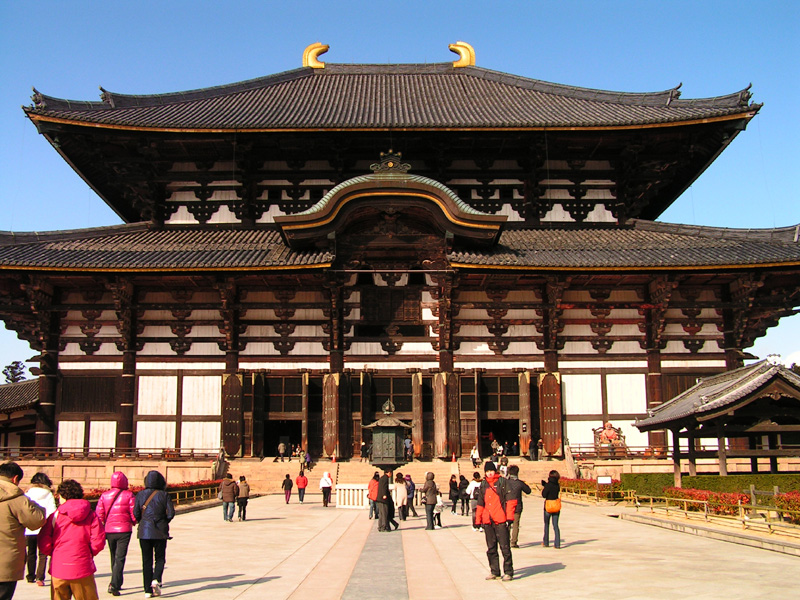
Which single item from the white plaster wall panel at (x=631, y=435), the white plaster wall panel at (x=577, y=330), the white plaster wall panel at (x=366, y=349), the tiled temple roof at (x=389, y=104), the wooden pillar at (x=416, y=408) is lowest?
the white plaster wall panel at (x=631, y=435)

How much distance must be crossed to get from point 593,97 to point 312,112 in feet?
44.7

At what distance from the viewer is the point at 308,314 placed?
98.7 feet

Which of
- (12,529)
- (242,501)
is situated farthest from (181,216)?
(12,529)

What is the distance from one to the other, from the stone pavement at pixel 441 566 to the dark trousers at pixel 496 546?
26cm

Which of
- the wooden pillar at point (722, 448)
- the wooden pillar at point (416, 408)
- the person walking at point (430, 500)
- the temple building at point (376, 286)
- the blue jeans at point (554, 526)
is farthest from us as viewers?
the wooden pillar at point (416, 408)

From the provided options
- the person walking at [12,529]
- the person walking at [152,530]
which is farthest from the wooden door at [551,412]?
the person walking at [12,529]

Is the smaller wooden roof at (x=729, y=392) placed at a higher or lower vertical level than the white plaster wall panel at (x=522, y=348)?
lower

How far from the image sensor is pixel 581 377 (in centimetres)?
2977

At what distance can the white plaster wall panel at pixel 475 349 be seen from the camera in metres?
29.8

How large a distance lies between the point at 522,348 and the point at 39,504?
22602mm

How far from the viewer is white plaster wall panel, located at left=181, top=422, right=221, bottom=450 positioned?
1142 inches

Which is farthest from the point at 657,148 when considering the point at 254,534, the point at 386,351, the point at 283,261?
the point at 254,534

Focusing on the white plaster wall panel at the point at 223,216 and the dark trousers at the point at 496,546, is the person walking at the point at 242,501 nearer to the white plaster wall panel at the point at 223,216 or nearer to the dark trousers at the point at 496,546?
the dark trousers at the point at 496,546

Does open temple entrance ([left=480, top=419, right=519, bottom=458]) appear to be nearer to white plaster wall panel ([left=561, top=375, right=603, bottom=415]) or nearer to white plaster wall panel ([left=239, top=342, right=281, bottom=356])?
white plaster wall panel ([left=561, top=375, right=603, bottom=415])
